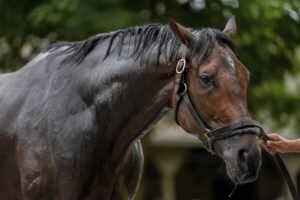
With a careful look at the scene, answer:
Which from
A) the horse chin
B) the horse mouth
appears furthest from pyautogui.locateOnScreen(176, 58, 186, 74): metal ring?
the horse chin

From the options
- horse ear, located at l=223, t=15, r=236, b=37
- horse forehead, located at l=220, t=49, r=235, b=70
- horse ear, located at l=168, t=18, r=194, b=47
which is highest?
horse ear, located at l=168, t=18, r=194, b=47

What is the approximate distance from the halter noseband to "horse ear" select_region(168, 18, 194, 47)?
89 mm

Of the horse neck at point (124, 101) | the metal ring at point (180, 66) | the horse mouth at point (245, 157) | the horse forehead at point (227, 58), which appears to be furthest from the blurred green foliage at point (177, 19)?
the horse mouth at point (245, 157)

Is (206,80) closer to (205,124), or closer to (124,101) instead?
(205,124)

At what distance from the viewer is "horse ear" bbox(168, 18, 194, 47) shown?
4.02m

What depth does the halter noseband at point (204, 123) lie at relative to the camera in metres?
3.87

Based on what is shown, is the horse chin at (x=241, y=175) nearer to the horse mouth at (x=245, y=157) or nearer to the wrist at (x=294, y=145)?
the horse mouth at (x=245, y=157)

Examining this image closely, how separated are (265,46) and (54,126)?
23.4ft

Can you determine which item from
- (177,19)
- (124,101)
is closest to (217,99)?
(124,101)

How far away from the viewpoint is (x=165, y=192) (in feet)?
65.3

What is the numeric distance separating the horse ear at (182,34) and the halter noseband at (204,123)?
0.09m

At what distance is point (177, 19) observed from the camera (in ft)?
34.1

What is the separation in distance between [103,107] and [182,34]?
610mm

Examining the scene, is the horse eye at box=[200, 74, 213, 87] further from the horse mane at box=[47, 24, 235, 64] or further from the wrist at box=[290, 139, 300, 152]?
the wrist at box=[290, 139, 300, 152]
